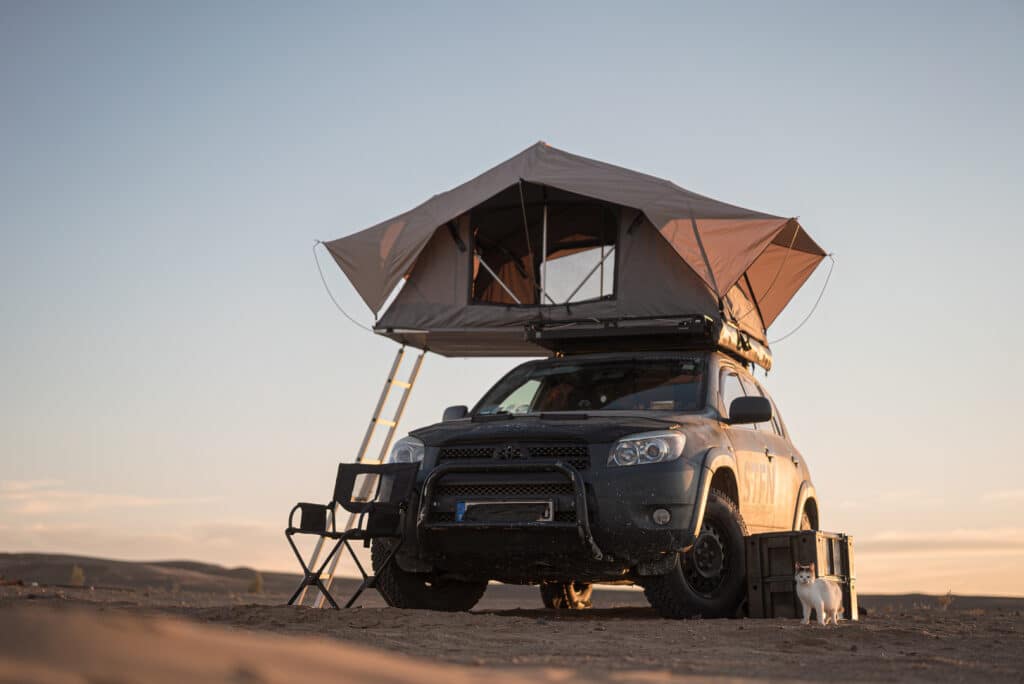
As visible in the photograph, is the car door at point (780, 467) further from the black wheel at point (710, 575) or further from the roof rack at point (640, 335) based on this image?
the black wheel at point (710, 575)

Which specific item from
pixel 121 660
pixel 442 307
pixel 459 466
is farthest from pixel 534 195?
pixel 121 660

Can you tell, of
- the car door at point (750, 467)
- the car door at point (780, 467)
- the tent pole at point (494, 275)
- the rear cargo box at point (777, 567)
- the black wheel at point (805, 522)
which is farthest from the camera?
the tent pole at point (494, 275)

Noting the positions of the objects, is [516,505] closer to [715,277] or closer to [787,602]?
[787,602]

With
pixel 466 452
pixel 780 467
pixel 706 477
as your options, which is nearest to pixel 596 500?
pixel 706 477

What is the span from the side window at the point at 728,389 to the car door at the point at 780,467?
0.28 metres

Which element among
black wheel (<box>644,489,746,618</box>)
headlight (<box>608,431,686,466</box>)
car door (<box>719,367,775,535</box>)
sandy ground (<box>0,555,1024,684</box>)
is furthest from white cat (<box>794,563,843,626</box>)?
headlight (<box>608,431,686,466</box>)

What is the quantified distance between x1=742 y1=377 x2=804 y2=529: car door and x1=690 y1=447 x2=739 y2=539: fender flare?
154 centimetres

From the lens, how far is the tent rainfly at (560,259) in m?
11.5

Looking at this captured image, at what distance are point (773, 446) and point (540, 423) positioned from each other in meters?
2.85

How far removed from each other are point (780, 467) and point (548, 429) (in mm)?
2973

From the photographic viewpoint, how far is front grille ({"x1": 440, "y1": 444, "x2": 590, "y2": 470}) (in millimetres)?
8953

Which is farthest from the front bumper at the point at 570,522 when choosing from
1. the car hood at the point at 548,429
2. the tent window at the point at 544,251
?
the tent window at the point at 544,251

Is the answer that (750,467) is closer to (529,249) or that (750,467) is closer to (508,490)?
(508,490)

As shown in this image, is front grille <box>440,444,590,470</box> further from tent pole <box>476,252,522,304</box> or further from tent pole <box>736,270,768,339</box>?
tent pole <box>736,270,768,339</box>
